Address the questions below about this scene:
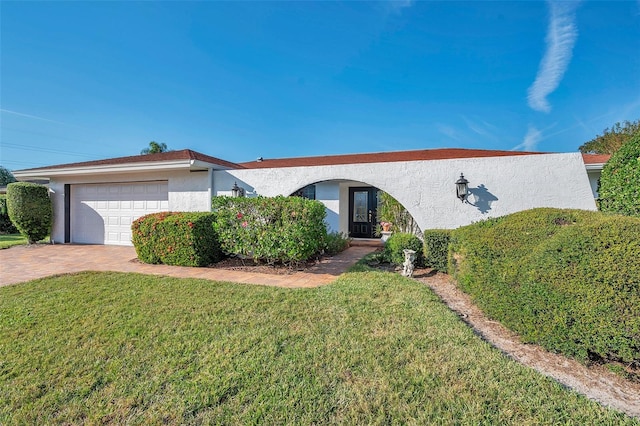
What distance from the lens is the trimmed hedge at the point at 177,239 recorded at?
23.2 ft

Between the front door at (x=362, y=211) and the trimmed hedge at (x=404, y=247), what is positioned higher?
the front door at (x=362, y=211)

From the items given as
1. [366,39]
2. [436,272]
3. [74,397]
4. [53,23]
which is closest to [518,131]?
[366,39]

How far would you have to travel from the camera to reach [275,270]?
22.4 feet

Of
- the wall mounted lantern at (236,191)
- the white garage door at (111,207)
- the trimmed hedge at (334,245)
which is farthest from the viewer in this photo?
the white garage door at (111,207)

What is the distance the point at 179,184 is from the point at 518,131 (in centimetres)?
1727

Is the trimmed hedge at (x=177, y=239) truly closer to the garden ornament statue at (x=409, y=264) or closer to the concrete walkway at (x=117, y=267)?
the concrete walkway at (x=117, y=267)

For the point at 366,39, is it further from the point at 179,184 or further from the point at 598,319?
the point at 598,319

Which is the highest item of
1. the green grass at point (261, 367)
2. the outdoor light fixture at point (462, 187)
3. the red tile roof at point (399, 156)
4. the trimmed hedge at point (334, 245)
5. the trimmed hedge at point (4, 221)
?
the red tile roof at point (399, 156)

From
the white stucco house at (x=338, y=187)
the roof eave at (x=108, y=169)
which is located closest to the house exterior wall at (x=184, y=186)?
the white stucco house at (x=338, y=187)

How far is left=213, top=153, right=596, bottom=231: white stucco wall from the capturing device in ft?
21.6

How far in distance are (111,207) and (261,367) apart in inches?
460

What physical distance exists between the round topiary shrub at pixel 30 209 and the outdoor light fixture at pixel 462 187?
610 inches

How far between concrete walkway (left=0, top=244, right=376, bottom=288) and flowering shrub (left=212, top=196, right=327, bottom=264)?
0.61m

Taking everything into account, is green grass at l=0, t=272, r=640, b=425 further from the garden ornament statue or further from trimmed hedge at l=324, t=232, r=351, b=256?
trimmed hedge at l=324, t=232, r=351, b=256
